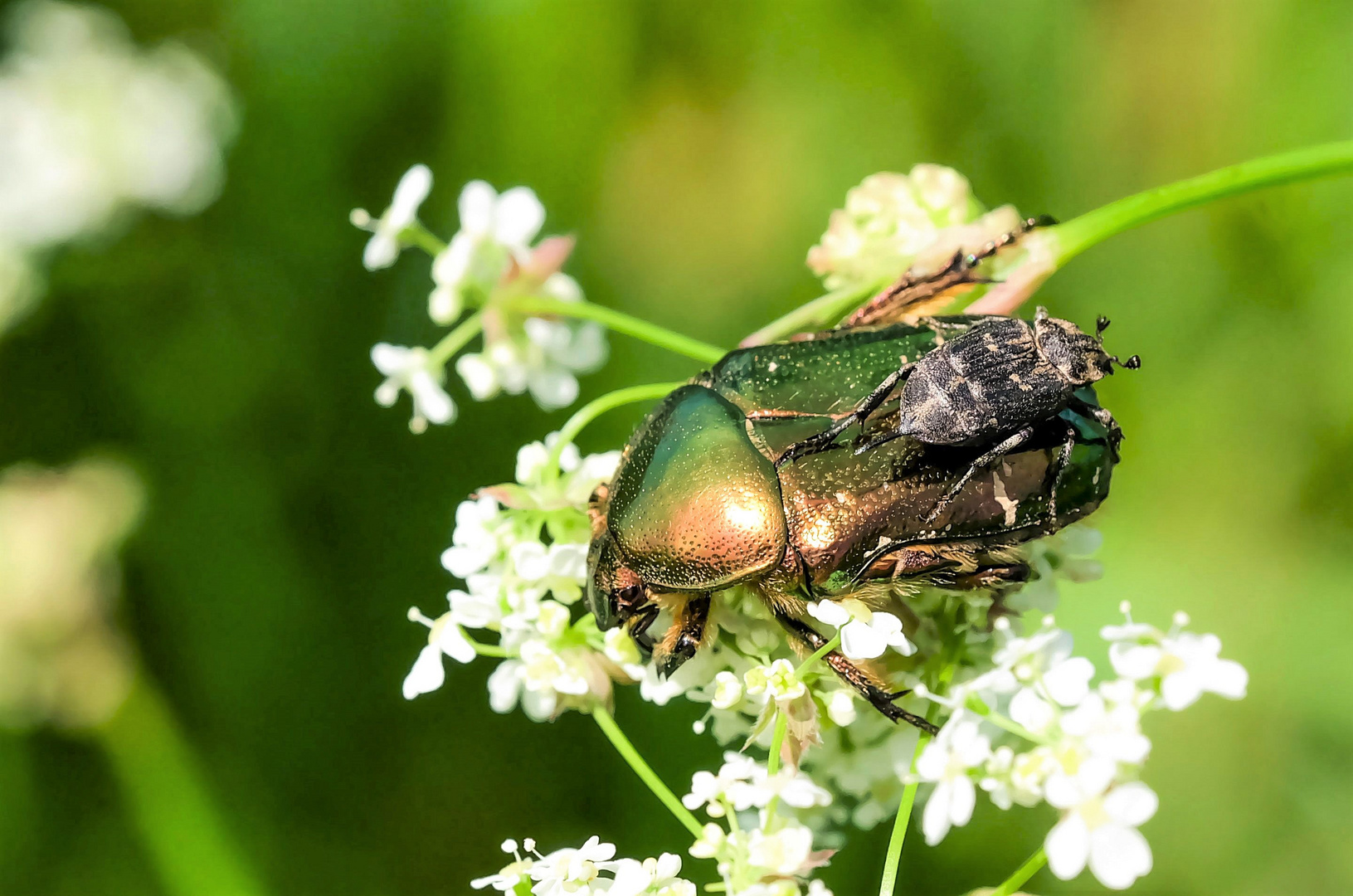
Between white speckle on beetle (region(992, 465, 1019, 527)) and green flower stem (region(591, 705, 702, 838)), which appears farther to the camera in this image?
white speckle on beetle (region(992, 465, 1019, 527))

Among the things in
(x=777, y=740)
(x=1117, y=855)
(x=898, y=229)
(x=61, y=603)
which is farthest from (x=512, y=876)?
(x=61, y=603)

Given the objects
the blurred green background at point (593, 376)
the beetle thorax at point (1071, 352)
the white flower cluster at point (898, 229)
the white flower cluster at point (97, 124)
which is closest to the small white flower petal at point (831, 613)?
the beetle thorax at point (1071, 352)

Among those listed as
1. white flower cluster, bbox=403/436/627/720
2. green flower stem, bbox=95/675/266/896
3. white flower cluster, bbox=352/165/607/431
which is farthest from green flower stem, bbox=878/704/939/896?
green flower stem, bbox=95/675/266/896

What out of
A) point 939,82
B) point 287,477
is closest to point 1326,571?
point 939,82

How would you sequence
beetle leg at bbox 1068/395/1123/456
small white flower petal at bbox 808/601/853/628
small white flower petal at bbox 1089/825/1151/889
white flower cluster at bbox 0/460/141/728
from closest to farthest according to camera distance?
small white flower petal at bbox 1089/825/1151/889 → small white flower petal at bbox 808/601/853/628 → beetle leg at bbox 1068/395/1123/456 → white flower cluster at bbox 0/460/141/728

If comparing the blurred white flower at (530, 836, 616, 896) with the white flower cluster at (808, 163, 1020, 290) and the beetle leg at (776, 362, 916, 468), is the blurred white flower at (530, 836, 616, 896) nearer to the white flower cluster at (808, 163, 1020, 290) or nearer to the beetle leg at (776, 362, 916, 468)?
the beetle leg at (776, 362, 916, 468)

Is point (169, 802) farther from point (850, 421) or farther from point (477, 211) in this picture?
point (850, 421)
